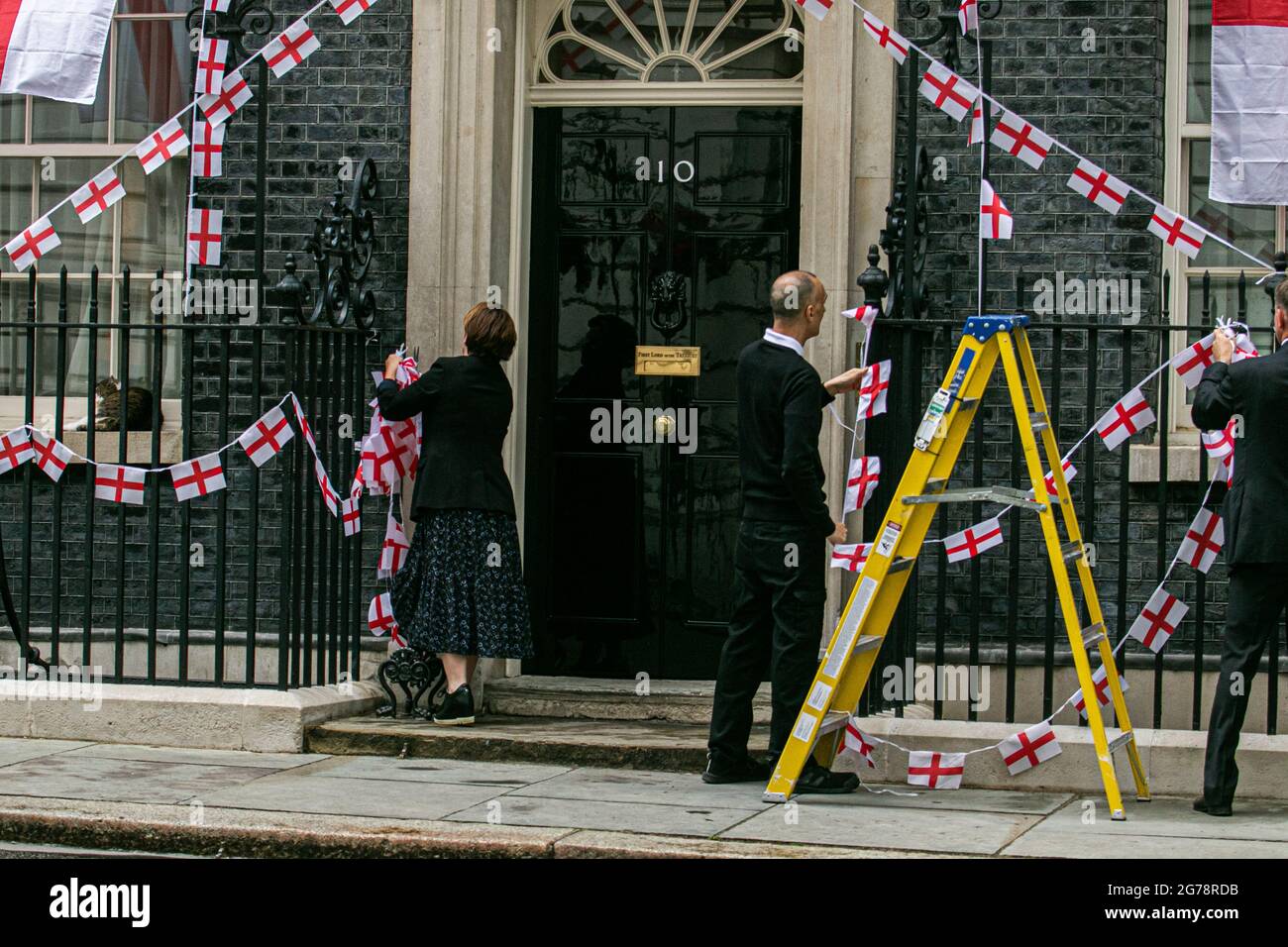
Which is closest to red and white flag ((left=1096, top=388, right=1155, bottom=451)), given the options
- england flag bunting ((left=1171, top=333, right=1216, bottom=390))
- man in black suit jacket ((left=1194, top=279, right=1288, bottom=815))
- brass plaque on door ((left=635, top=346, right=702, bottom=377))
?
england flag bunting ((left=1171, top=333, right=1216, bottom=390))

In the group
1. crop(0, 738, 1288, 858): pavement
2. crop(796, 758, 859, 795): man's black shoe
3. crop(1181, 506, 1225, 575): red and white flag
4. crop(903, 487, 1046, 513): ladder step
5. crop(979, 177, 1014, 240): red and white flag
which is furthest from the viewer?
crop(979, 177, 1014, 240): red and white flag

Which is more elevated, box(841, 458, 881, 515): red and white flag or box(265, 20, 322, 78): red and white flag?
box(265, 20, 322, 78): red and white flag

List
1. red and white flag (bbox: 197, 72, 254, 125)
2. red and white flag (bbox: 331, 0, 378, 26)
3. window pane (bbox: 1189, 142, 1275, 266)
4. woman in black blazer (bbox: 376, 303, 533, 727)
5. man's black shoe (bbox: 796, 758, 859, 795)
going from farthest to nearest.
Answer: window pane (bbox: 1189, 142, 1275, 266) → red and white flag (bbox: 197, 72, 254, 125) → red and white flag (bbox: 331, 0, 378, 26) → woman in black blazer (bbox: 376, 303, 533, 727) → man's black shoe (bbox: 796, 758, 859, 795)

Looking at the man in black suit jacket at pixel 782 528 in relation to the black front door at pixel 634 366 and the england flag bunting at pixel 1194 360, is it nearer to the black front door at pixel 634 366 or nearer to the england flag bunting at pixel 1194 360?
the england flag bunting at pixel 1194 360

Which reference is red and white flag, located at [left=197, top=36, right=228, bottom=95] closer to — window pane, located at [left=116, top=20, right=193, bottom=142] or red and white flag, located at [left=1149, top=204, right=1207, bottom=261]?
window pane, located at [left=116, top=20, right=193, bottom=142]

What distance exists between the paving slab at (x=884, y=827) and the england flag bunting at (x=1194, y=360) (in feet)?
6.97

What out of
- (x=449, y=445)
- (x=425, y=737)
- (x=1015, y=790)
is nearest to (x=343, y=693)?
(x=425, y=737)

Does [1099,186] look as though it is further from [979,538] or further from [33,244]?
Result: [33,244]

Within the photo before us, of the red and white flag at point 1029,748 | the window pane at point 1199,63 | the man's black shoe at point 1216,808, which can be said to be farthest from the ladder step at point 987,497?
the window pane at point 1199,63

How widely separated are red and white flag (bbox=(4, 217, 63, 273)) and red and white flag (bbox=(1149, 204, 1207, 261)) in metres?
5.01

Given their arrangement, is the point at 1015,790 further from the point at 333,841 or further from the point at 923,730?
the point at 333,841

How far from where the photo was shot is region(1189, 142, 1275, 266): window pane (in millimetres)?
9094

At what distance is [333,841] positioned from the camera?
260 inches
